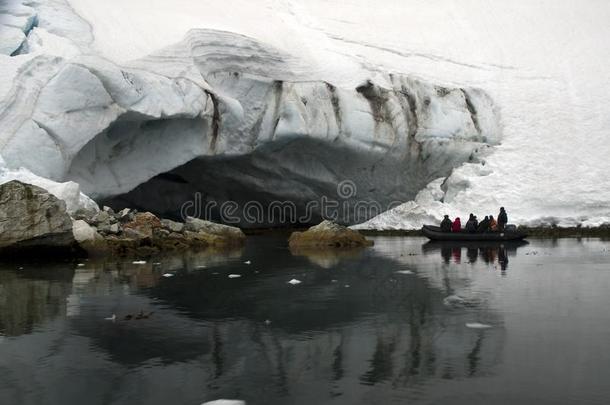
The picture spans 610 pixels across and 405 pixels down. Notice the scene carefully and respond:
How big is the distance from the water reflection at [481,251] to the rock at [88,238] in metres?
9.69

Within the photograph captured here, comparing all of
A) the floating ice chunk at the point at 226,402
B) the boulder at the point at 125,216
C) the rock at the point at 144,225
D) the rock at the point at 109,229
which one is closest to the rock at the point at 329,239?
the rock at the point at 144,225

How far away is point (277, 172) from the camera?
3120cm

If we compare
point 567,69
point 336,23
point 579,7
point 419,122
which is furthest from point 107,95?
point 579,7

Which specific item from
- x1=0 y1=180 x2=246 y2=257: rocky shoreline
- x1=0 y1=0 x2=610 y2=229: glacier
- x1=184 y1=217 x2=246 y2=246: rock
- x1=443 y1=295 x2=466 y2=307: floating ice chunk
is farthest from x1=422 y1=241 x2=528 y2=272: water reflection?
x1=0 y1=180 x2=246 y2=257: rocky shoreline

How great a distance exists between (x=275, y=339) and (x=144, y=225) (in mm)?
14603

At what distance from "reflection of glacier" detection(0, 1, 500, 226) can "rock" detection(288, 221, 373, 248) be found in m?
6.91

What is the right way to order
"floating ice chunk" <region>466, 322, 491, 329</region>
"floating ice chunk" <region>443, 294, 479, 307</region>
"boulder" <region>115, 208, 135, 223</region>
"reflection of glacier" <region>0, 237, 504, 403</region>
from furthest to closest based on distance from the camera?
"boulder" <region>115, 208, 135, 223</region>, "floating ice chunk" <region>443, 294, 479, 307</region>, "floating ice chunk" <region>466, 322, 491, 329</region>, "reflection of glacier" <region>0, 237, 504, 403</region>

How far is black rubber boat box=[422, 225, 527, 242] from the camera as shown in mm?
23500

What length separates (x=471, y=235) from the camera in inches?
944

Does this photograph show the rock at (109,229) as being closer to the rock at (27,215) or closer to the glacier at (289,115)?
the glacier at (289,115)

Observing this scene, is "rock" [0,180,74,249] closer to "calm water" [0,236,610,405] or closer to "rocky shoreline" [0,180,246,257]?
"rocky shoreline" [0,180,246,257]

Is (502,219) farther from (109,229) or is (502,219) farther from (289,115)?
(109,229)

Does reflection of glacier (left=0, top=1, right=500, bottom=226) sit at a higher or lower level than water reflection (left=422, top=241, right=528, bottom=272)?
higher

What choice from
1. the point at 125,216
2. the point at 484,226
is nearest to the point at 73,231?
the point at 125,216
